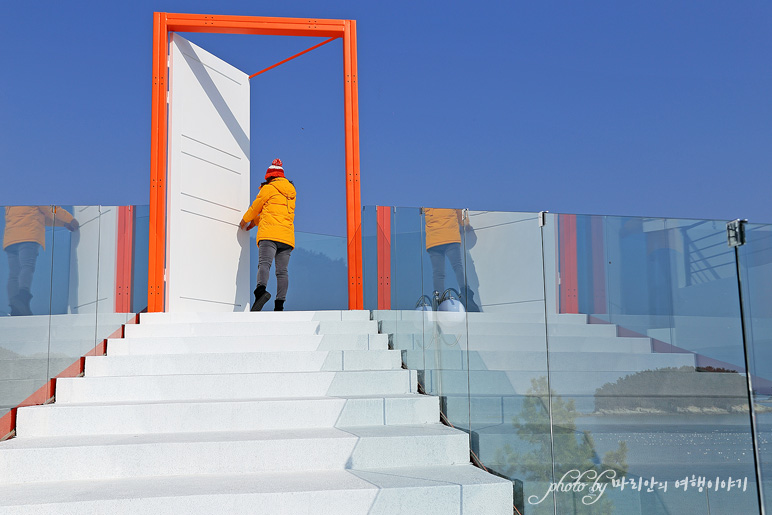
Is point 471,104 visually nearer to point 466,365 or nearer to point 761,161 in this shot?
point 761,161

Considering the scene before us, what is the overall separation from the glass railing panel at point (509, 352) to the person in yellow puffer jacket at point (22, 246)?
227cm

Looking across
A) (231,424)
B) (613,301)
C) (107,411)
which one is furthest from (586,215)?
(107,411)

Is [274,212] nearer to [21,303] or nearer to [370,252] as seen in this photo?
[370,252]

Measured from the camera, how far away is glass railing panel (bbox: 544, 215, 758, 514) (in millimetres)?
2287

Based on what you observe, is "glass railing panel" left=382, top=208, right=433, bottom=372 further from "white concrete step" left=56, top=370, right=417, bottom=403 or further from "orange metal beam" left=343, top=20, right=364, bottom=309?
"orange metal beam" left=343, top=20, right=364, bottom=309

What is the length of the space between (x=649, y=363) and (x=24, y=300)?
305 centimetres

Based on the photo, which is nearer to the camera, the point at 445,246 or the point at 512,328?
the point at 512,328

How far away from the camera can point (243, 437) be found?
342 cm

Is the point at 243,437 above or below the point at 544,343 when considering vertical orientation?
below

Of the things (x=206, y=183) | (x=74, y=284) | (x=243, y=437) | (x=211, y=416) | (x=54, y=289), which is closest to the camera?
(x=243, y=437)

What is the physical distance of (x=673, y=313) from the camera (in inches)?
97.3

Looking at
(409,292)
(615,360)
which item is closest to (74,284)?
(409,292)

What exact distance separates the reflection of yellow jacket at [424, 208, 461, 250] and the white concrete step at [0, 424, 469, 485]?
3.13 feet

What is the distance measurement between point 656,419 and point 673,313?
36cm
